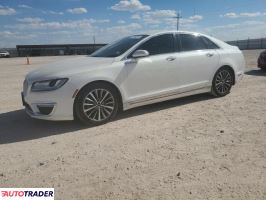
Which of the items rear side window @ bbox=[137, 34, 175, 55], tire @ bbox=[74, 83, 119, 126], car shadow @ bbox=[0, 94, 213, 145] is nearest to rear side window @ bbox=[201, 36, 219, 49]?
rear side window @ bbox=[137, 34, 175, 55]

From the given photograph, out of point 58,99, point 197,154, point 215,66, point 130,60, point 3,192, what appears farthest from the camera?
point 215,66

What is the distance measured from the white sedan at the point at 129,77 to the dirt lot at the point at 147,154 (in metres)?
0.35

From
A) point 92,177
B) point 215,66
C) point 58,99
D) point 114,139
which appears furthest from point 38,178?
point 215,66

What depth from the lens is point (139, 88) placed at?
6.26 meters

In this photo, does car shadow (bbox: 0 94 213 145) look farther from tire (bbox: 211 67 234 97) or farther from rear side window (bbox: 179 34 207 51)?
rear side window (bbox: 179 34 207 51)

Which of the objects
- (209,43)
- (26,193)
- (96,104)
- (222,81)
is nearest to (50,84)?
(96,104)

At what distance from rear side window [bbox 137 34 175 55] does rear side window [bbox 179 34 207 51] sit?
29 centimetres

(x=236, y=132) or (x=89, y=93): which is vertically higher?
(x=89, y=93)

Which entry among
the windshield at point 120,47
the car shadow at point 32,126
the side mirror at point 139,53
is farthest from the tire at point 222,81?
the side mirror at point 139,53

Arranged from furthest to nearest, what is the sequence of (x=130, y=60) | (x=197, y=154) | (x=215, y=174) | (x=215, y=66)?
(x=215, y=66), (x=130, y=60), (x=197, y=154), (x=215, y=174)

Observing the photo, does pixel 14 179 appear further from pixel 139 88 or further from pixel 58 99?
pixel 139 88

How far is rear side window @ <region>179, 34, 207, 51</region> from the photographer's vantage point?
7105 mm

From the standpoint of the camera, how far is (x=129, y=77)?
611 cm

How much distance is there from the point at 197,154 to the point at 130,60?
2.54 m
